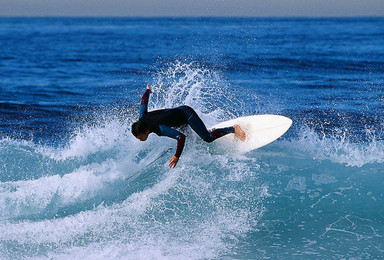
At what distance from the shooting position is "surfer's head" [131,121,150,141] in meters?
6.18

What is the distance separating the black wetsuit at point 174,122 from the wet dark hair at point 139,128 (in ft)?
0.42

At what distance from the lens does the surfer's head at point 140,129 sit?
618 cm

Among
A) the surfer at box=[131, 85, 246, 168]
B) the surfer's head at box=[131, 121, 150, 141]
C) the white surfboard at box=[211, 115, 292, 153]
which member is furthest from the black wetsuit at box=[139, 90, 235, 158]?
the white surfboard at box=[211, 115, 292, 153]

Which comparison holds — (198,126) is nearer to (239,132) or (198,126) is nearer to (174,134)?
(174,134)

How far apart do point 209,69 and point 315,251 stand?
46.7ft

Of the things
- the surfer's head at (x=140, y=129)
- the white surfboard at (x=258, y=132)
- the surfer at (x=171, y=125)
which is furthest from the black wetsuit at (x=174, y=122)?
the white surfboard at (x=258, y=132)

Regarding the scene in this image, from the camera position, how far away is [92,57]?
28.4 m

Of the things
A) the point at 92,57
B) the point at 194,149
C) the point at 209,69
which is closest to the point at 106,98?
the point at 209,69

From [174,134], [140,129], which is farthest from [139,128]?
[174,134]

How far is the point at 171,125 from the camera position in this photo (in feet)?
22.4

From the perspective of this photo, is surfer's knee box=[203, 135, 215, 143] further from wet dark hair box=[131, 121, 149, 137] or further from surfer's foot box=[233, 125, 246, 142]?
wet dark hair box=[131, 121, 149, 137]

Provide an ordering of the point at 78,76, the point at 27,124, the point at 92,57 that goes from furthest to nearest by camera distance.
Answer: the point at 92,57
the point at 78,76
the point at 27,124

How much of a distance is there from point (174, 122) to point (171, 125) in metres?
0.07

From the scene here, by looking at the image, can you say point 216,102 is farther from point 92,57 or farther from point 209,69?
point 92,57
